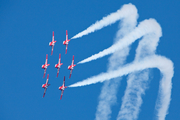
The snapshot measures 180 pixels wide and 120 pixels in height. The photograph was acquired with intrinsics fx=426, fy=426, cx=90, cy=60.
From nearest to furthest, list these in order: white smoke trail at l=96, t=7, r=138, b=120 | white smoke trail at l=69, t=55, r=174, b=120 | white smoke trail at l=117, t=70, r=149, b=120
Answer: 1. white smoke trail at l=69, t=55, r=174, b=120
2. white smoke trail at l=117, t=70, r=149, b=120
3. white smoke trail at l=96, t=7, r=138, b=120

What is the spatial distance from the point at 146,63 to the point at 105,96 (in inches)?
244

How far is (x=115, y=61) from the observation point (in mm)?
48688

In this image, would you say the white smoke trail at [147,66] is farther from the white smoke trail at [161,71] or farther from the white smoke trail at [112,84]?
the white smoke trail at [112,84]

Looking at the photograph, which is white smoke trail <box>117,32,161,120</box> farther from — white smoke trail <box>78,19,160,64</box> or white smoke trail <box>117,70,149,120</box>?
white smoke trail <box>78,19,160,64</box>

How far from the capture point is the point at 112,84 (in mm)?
48594

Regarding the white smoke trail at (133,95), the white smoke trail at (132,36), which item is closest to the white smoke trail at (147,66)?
the white smoke trail at (133,95)

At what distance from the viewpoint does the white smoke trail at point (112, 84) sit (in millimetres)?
48406

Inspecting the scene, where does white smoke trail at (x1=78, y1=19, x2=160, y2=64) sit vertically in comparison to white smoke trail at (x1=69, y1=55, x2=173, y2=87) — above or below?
above

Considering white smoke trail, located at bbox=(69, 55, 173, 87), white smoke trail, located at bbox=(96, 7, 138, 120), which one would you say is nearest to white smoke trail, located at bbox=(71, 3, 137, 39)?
white smoke trail, located at bbox=(96, 7, 138, 120)

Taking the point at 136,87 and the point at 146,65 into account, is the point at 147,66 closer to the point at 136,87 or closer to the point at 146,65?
the point at 146,65

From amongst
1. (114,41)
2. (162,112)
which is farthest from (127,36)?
(162,112)

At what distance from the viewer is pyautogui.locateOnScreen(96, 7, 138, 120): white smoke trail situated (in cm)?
4841

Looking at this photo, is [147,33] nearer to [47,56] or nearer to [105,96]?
[105,96]

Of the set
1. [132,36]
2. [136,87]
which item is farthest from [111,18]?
[136,87]
